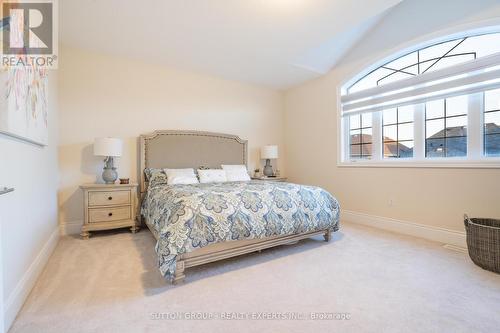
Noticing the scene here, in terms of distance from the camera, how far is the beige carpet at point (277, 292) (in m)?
1.43

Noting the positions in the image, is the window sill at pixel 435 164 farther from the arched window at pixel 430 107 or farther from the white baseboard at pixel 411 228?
the white baseboard at pixel 411 228

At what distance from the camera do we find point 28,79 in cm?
183

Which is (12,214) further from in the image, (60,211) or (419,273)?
(419,273)

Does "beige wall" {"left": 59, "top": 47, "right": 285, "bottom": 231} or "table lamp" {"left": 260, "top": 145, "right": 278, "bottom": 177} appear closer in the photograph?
"beige wall" {"left": 59, "top": 47, "right": 285, "bottom": 231}

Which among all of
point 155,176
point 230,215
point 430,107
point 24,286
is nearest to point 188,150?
point 155,176

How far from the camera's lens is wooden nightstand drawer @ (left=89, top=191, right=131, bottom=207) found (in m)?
3.05

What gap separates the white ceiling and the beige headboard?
1177 millimetres

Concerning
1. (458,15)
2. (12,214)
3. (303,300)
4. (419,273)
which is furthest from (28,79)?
(458,15)

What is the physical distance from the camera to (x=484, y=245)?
2.12 m

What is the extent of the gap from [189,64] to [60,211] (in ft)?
9.33

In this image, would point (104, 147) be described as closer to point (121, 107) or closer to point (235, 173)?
point (121, 107)

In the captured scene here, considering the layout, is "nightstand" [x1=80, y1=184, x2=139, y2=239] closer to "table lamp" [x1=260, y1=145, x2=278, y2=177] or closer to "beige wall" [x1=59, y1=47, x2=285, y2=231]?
"beige wall" [x1=59, y1=47, x2=285, y2=231]

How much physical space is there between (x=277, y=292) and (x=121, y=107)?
336cm

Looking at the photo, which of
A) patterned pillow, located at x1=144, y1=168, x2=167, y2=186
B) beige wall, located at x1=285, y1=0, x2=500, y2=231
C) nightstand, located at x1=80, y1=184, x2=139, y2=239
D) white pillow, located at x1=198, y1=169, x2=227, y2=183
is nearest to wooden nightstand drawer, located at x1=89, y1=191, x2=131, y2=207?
nightstand, located at x1=80, y1=184, x2=139, y2=239
